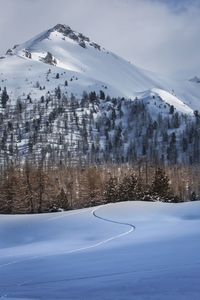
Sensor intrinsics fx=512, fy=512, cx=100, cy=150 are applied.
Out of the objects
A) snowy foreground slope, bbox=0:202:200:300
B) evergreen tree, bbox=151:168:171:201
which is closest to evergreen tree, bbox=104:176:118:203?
evergreen tree, bbox=151:168:171:201

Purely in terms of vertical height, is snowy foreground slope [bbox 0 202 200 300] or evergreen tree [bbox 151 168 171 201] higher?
evergreen tree [bbox 151 168 171 201]

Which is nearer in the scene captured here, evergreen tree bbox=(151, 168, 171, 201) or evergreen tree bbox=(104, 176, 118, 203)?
evergreen tree bbox=(151, 168, 171, 201)

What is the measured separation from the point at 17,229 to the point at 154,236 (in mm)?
13338

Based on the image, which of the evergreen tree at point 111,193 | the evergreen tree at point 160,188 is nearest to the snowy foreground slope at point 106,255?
the evergreen tree at point 160,188

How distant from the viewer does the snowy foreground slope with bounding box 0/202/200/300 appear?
13.0 metres

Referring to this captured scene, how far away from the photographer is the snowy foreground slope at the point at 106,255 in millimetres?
12984

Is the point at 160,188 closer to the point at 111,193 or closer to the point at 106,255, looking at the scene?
the point at 111,193

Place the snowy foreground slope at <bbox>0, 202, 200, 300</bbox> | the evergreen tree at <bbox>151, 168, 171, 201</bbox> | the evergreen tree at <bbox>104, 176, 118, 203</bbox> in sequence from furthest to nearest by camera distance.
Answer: the evergreen tree at <bbox>104, 176, 118, 203</bbox> → the evergreen tree at <bbox>151, 168, 171, 201</bbox> → the snowy foreground slope at <bbox>0, 202, 200, 300</bbox>

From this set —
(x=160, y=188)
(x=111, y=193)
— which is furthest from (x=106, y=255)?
(x=111, y=193)

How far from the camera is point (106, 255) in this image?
64.5ft

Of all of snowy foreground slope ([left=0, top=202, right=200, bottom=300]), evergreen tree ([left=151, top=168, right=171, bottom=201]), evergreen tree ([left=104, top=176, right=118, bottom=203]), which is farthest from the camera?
evergreen tree ([left=104, top=176, right=118, bottom=203])

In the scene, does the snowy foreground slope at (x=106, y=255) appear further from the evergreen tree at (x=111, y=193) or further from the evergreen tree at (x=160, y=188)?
the evergreen tree at (x=111, y=193)

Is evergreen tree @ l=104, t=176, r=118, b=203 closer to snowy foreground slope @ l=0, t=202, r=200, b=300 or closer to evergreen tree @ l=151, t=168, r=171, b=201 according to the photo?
evergreen tree @ l=151, t=168, r=171, b=201

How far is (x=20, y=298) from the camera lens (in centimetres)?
1284
